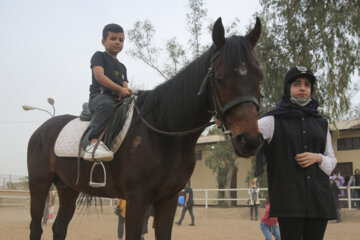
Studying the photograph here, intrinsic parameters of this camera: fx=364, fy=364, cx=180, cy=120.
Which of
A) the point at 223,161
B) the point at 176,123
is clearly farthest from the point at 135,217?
the point at 223,161

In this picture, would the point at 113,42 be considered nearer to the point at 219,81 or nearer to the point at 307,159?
the point at 219,81

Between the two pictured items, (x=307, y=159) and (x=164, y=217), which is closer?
(x=307, y=159)

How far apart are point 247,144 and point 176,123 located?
3.87 feet

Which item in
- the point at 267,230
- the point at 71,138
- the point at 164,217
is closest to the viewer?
the point at 164,217

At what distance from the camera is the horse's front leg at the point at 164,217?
3.75 metres

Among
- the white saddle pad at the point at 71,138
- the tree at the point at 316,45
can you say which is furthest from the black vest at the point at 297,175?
the tree at the point at 316,45

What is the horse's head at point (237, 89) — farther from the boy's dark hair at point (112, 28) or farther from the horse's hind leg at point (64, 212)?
the horse's hind leg at point (64, 212)

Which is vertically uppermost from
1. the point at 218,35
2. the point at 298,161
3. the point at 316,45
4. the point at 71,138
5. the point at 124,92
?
the point at 316,45

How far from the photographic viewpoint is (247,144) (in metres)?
2.61

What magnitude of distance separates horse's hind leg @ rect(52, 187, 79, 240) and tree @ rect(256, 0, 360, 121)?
15888 mm

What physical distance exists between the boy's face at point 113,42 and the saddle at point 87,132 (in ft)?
2.39

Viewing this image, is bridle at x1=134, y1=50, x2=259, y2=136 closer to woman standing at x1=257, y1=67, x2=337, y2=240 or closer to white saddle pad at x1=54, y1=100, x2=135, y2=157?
woman standing at x1=257, y1=67, x2=337, y2=240

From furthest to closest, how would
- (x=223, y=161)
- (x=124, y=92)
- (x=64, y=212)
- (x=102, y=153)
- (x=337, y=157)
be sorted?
(x=223, y=161), (x=337, y=157), (x=64, y=212), (x=124, y=92), (x=102, y=153)

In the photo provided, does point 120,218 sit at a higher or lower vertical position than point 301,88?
lower
